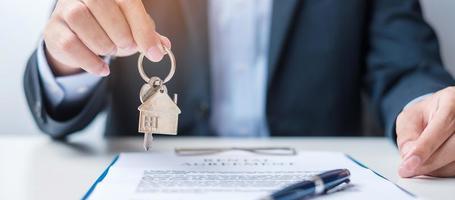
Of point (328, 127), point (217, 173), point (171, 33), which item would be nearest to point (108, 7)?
point (217, 173)

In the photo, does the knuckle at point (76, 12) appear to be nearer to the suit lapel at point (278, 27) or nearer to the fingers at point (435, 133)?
the fingers at point (435, 133)

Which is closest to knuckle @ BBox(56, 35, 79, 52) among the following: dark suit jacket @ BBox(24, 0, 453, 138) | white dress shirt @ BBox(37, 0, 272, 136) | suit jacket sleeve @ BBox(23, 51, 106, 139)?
suit jacket sleeve @ BBox(23, 51, 106, 139)

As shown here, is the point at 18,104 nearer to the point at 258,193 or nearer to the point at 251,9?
the point at 251,9

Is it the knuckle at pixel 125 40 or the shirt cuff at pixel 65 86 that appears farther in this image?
the shirt cuff at pixel 65 86

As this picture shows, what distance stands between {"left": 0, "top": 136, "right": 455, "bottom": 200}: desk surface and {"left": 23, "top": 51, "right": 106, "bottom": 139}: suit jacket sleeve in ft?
0.07

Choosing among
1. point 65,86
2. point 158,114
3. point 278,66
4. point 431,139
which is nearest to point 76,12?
point 158,114

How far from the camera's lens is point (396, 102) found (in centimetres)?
76

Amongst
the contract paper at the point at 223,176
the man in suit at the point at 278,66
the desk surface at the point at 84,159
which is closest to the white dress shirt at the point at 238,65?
the man in suit at the point at 278,66

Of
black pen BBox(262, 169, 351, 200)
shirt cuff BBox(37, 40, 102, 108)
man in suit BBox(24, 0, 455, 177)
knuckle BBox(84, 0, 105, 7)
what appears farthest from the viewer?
man in suit BBox(24, 0, 455, 177)

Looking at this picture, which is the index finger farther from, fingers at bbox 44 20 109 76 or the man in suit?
fingers at bbox 44 20 109 76

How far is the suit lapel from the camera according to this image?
928 millimetres

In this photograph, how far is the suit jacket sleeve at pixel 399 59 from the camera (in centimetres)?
76

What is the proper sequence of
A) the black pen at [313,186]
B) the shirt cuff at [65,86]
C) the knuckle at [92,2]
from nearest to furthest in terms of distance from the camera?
1. the black pen at [313,186]
2. the knuckle at [92,2]
3. the shirt cuff at [65,86]

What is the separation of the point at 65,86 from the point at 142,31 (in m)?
0.31
